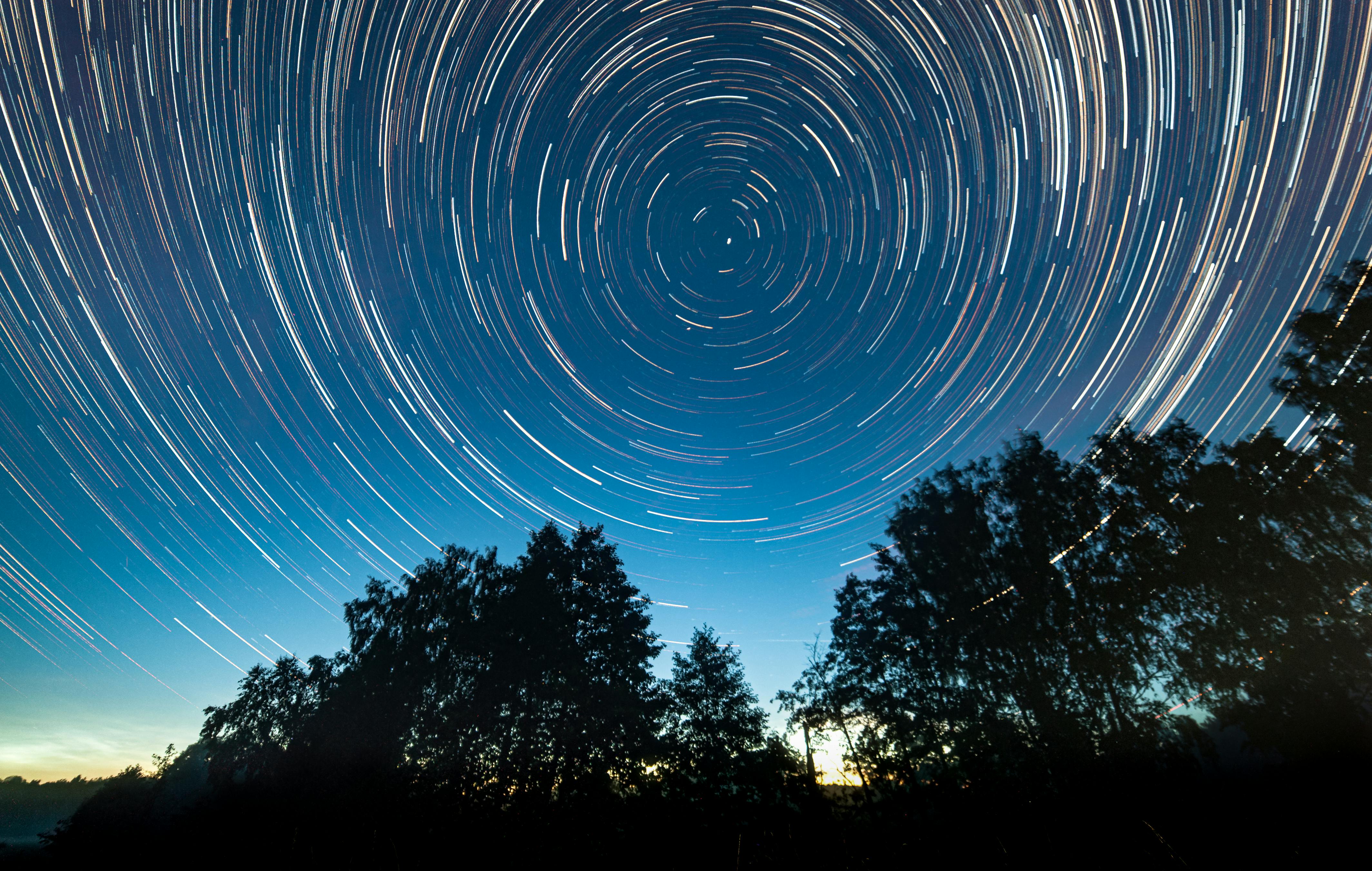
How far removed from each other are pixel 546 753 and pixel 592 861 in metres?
11.1

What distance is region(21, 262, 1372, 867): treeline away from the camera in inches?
393

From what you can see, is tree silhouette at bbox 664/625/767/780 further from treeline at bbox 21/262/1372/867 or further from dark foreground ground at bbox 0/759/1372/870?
dark foreground ground at bbox 0/759/1372/870

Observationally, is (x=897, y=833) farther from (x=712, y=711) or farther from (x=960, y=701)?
(x=712, y=711)

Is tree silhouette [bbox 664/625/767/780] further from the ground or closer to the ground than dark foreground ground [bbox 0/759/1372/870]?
further from the ground

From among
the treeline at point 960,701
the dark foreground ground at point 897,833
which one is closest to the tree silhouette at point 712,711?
the treeline at point 960,701

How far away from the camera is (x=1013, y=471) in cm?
2100

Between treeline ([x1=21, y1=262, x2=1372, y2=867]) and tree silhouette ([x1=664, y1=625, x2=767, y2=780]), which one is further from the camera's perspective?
tree silhouette ([x1=664, y1=625, x2=767, y2=780])

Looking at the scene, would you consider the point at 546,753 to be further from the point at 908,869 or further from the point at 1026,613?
the point at 1026,613

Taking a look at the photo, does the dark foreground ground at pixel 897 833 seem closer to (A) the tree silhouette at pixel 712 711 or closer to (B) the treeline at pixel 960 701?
(B) the treeline at pixel 960 701

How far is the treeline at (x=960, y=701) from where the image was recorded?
9.99 m

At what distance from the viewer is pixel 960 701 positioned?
18.7 metres

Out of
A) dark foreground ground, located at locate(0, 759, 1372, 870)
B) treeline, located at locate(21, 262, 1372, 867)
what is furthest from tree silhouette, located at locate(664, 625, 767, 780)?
dark foreground ground, located at locate(0, 759, 1372, 870)

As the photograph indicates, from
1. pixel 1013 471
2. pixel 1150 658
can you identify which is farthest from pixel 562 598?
pixel 1150 658

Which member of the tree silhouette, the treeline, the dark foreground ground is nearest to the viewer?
the dark foreground ground
